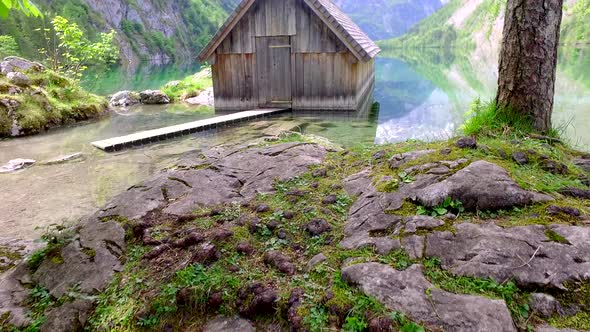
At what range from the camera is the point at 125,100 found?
1934cm

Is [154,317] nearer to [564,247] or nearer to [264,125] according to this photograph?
[564,247]

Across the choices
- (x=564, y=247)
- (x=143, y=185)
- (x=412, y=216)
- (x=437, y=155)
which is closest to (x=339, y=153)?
(x=437, y=155)

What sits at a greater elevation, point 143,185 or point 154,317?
point 143,185

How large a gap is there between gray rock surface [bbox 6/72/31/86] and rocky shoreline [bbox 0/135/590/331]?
11258 millimetres

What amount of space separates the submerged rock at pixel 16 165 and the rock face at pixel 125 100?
10919 mm

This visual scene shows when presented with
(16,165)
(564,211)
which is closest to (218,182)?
(564,211)

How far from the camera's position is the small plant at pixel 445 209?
3.06m

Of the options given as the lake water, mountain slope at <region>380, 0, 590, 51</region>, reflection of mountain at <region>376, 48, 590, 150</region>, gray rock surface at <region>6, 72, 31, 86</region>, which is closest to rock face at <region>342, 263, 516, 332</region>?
the lake water

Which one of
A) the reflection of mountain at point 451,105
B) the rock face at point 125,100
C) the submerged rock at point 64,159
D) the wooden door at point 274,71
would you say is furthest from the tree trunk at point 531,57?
the rock face at point 125,100

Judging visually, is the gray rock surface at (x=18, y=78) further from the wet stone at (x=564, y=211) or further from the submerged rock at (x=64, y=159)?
the wet stone at (x=564, y=211)

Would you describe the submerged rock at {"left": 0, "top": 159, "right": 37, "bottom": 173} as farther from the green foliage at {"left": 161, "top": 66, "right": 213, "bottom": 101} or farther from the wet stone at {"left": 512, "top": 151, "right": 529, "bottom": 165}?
the green foliage at {"left": 161, "top": 66, "right": 213, "bottom": 101}

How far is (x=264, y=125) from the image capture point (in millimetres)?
12312

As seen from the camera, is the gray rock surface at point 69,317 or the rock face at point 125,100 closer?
the gray rock surface at point 69,317

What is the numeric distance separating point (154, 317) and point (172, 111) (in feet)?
49.9
